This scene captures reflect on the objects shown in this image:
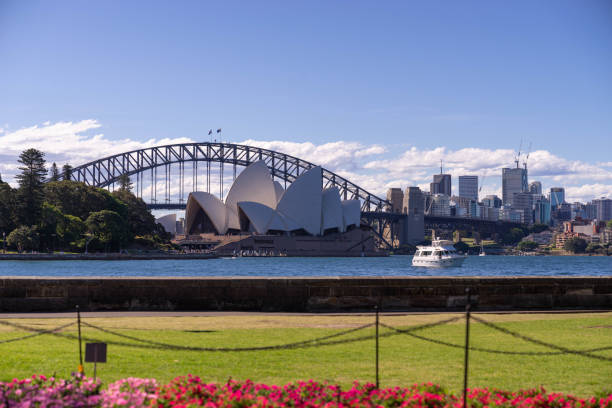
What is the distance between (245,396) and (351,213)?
125 metres

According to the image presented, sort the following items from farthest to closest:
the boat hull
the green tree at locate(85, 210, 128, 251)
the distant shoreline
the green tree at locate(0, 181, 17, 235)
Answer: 1. the green tree at locate(85, 210, 128, 251)
2. the green tree at locate(0, 181, 17, 235)
3. the distant shoreline
4. the boat hull

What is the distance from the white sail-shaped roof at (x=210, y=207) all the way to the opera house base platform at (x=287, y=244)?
2.37 m

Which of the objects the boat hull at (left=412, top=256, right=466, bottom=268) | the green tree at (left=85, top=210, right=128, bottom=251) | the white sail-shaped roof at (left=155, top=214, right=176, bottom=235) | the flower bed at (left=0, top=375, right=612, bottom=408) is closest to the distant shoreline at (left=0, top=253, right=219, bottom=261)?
the green tree at (left=85, top=210, right=128, bottom=251)

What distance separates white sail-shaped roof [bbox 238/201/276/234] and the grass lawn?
334ft

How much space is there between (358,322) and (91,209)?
3541 inches

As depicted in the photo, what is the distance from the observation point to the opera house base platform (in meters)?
116

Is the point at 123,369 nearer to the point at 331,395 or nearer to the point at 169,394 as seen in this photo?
the point at 169,394

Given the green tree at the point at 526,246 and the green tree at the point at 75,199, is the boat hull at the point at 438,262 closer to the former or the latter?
the green tree at the point at 75,199

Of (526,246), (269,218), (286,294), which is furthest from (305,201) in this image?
(286,294)

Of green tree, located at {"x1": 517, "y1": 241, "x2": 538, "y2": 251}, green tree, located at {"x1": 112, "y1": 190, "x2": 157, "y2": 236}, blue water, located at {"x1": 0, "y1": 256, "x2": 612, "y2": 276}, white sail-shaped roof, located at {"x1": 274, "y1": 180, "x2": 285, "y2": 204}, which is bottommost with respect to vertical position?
green tree, located at {"x1": 517, "y1": 241, "x2": 538, "y2": 251}

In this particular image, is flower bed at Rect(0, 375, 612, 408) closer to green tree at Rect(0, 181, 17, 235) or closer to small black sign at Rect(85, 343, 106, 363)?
small black sign at Rect(85, 343, 106, 363)

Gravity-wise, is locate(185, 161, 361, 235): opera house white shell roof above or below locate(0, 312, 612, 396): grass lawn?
above

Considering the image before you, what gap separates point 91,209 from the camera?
96812 mm

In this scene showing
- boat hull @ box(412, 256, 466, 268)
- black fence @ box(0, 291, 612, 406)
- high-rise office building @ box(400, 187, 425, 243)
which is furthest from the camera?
high-rise office building @ box(400, 187, 425, 243)
